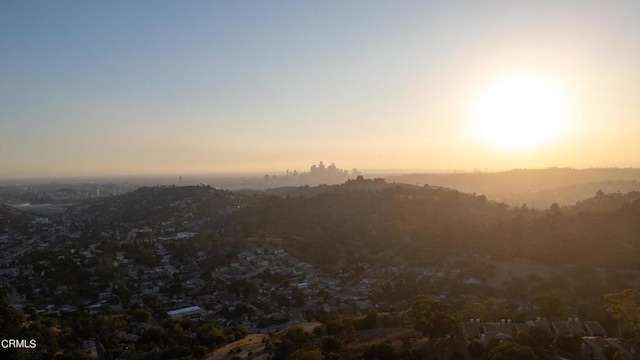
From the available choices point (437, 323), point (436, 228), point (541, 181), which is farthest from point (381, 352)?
point (541, 181)

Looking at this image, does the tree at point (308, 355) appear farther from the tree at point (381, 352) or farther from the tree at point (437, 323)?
the tree at point (437, 323)

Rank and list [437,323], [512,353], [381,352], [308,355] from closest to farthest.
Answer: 1. [512,353]
2. [308,355]
3. [381,352]
4. [437,323]

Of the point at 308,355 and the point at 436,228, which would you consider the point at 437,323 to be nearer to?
the point at 308,355

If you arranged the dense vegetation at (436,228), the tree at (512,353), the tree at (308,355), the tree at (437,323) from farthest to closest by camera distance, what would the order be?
the dense vegetation at (436,228) < the tree at (437,323) < the tree at (308,355) < the tree at (512,353)

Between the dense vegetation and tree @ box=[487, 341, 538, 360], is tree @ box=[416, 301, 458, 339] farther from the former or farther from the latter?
the dense vegetation

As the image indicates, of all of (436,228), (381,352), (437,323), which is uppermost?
(436,228)

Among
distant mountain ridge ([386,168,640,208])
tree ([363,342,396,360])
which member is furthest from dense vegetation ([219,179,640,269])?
distant mountain ridge ([386,168,640,208])

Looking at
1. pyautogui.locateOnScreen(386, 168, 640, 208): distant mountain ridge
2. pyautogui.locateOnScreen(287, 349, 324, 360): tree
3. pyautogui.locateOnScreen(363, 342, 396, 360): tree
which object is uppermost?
pyautogui.locateOnScreen(386, 168, 640, 208): distant mountain ridge

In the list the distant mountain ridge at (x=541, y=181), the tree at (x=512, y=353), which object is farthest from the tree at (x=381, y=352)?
the distant mountain ridge at (x=541, y=181)

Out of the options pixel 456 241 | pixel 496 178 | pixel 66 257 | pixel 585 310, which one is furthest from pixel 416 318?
pixel 496 178

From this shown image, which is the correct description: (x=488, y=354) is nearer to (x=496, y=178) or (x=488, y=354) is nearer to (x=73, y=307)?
(x=73, y=307)

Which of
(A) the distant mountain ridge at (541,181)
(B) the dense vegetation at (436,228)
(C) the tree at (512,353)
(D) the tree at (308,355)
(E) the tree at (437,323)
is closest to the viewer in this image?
(C) the tree at (512,353)
